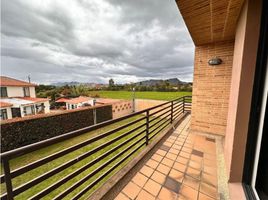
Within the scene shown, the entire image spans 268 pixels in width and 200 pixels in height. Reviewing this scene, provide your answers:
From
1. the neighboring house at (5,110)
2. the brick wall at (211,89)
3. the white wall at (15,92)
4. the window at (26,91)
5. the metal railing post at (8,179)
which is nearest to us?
the metal railing post at (8,179)

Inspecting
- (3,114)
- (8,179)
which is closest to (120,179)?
(8,179)

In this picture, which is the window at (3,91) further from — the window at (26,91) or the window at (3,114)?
the window at (3,114)

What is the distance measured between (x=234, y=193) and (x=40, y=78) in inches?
1121

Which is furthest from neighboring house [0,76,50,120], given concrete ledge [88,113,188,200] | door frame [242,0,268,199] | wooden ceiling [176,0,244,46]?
door frame [242,0,268,199]

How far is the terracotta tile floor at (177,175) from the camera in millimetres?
1589

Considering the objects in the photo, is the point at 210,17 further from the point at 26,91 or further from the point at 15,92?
the point at 26,91

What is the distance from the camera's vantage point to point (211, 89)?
346 centimetres

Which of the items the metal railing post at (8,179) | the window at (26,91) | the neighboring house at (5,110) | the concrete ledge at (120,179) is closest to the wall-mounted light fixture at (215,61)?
the concrete ledge at (120,179)

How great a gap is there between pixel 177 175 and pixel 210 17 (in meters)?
2.58

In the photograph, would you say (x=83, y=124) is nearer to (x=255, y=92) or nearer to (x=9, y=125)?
(x=9, y=125)

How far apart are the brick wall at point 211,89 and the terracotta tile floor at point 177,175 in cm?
82

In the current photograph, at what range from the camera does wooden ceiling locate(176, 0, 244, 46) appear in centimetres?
170

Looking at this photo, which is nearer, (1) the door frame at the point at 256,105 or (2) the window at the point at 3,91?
(1) the door frame at the point at 256,105

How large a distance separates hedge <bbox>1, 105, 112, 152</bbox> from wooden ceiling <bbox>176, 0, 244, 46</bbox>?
6381 mm
